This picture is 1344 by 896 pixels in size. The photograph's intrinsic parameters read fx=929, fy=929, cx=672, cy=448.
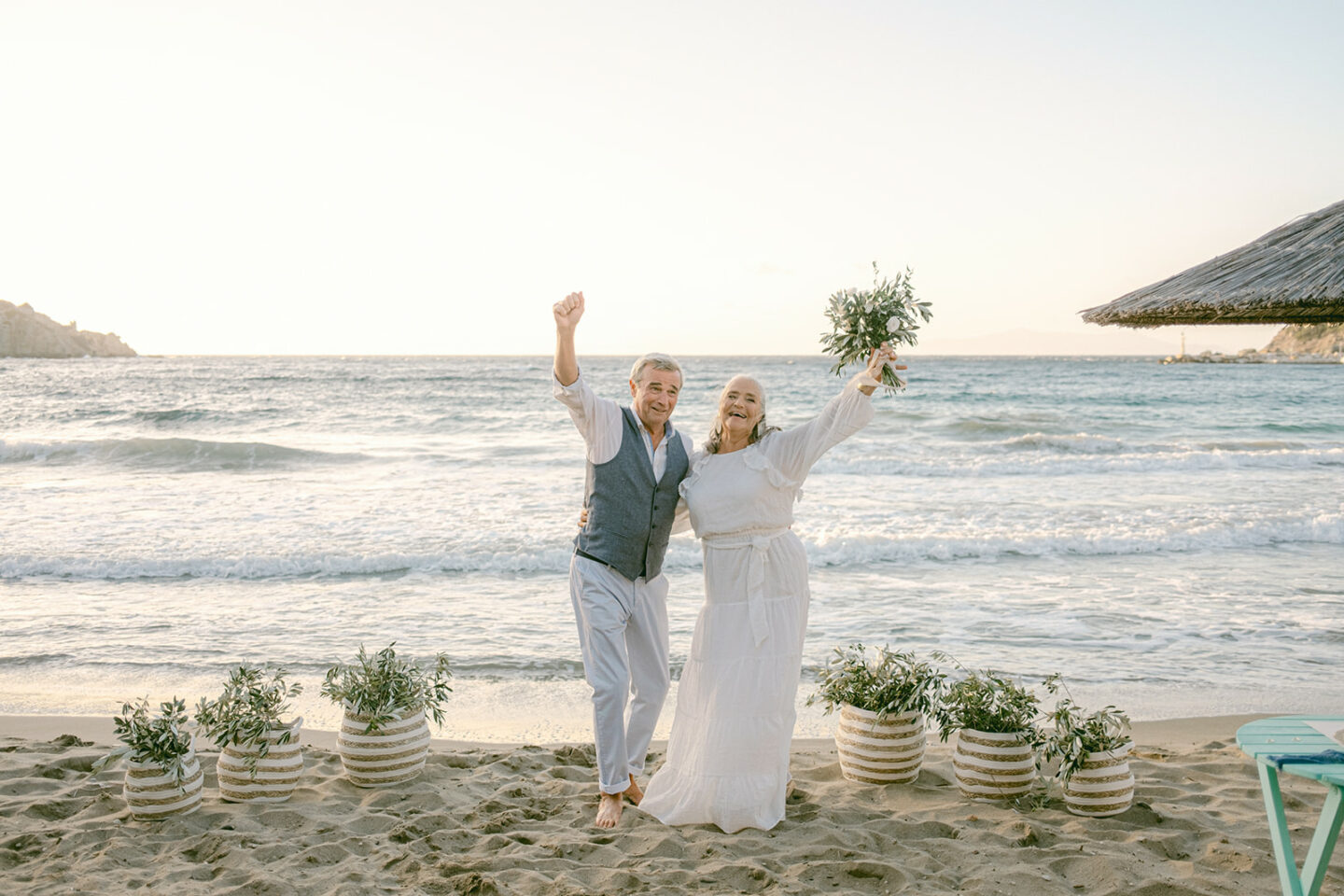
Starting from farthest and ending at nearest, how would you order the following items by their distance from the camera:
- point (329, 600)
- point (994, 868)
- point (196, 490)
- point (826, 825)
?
point (196, 490) < point (329, 600) < point (826, 825) < point (994, 868)

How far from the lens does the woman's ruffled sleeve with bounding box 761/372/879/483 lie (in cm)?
411

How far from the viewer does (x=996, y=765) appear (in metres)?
4.28

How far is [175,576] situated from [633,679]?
7.47 metres

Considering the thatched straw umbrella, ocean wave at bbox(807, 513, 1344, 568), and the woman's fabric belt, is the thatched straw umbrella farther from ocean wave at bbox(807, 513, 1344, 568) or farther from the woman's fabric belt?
ocean wave at bbox(807, 513, 1344, 568)

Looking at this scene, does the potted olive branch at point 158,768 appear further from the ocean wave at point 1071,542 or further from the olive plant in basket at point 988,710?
the ocean wave at point 1071,542

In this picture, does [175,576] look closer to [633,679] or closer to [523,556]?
[523,556]

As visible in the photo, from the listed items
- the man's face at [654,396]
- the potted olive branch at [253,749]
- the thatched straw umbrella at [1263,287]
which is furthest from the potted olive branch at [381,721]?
the thatched straw umbrella at [1263,287]

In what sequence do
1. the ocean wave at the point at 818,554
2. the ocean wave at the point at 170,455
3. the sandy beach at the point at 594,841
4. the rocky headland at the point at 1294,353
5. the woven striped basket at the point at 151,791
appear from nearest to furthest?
1. the sandy beach at the point at 594,841
2. the woven striped basket at the point at 151,791
3. the ocean wave at the point at 818,554
4. the ocean wave at the point at 170,455
5. the rocky headland at the point at 1294,353

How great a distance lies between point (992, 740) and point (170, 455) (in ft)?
69.9

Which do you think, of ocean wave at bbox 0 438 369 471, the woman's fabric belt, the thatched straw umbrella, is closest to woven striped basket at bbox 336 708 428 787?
the woman's fabric belt

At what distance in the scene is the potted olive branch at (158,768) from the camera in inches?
159

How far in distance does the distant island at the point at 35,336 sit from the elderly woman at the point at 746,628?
326 ft

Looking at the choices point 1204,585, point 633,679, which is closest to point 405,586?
point 633,679

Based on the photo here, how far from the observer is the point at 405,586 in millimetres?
9602
